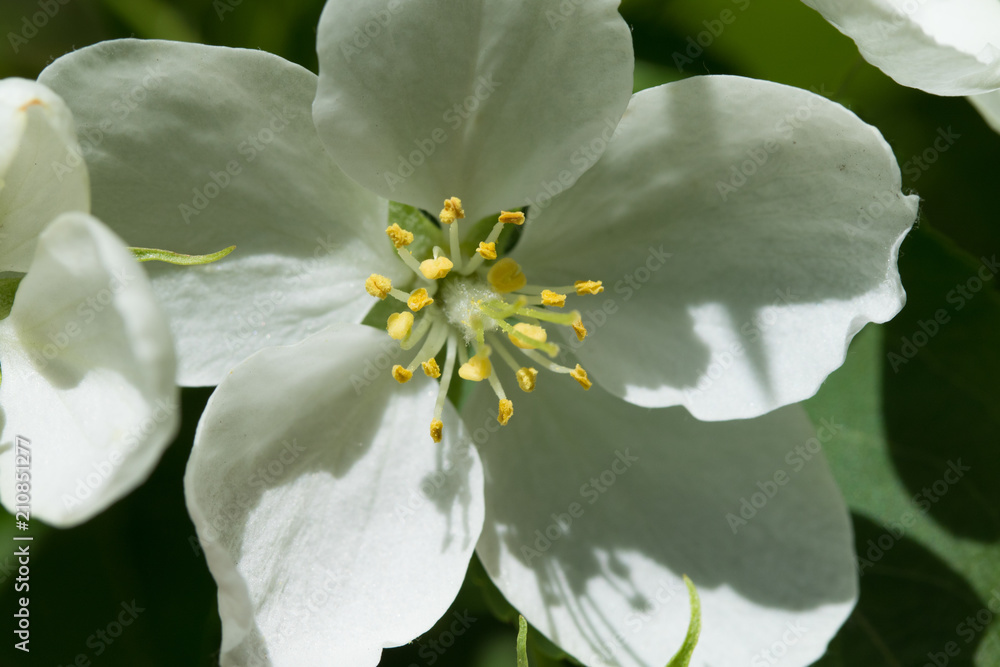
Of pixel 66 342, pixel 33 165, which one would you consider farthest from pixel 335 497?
pixel 33 165

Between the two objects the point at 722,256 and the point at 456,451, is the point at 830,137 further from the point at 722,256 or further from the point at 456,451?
the point at 456,451

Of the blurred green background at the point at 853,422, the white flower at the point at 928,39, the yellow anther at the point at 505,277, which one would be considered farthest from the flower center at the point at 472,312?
the white flower at the point at 928,39

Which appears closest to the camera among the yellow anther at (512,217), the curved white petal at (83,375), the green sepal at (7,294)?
the curved white petal at (83,375)

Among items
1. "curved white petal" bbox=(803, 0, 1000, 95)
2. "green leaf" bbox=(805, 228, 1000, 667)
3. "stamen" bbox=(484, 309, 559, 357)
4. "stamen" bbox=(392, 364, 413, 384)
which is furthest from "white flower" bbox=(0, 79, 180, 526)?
"green leaf" bbox=(805, 228, 1000, 667)

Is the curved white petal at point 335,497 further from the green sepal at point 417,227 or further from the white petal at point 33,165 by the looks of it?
the white petal at point 33,165

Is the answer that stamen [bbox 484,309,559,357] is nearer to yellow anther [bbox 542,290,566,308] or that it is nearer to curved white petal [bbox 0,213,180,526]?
yellow anther [bbox 542,290,566,308]

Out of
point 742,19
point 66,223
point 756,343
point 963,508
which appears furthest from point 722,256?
point 66,223

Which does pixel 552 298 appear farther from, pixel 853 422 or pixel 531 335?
pixel 853 422
